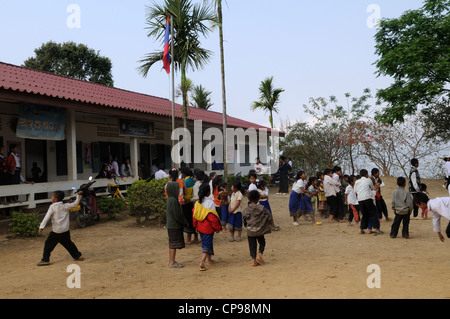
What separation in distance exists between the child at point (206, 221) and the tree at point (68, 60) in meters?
28.3

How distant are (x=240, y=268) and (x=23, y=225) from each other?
5180 millimetres

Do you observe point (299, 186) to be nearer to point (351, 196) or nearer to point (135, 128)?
point (351, 196)

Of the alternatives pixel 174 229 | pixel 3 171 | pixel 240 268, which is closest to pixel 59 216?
pixel 174 229

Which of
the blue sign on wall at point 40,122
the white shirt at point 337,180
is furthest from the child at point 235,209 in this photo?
the blue sign on wall at point 40,122

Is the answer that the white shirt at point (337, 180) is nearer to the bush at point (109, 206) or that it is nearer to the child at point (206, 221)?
the child at point (206, 221)

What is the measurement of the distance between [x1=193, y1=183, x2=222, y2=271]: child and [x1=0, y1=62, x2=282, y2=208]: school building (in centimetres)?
492

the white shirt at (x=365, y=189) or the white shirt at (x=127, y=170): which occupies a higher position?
the white shirt at (x=127, y=170)

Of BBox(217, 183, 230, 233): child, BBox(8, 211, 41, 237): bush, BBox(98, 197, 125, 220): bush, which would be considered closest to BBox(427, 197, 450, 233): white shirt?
BBox(217, 183, 230, 233): child

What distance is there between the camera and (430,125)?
20297mm

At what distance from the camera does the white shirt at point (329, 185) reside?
10.2m

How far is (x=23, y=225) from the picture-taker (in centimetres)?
830

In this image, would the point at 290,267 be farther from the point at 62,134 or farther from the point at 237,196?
the point at 62,134
